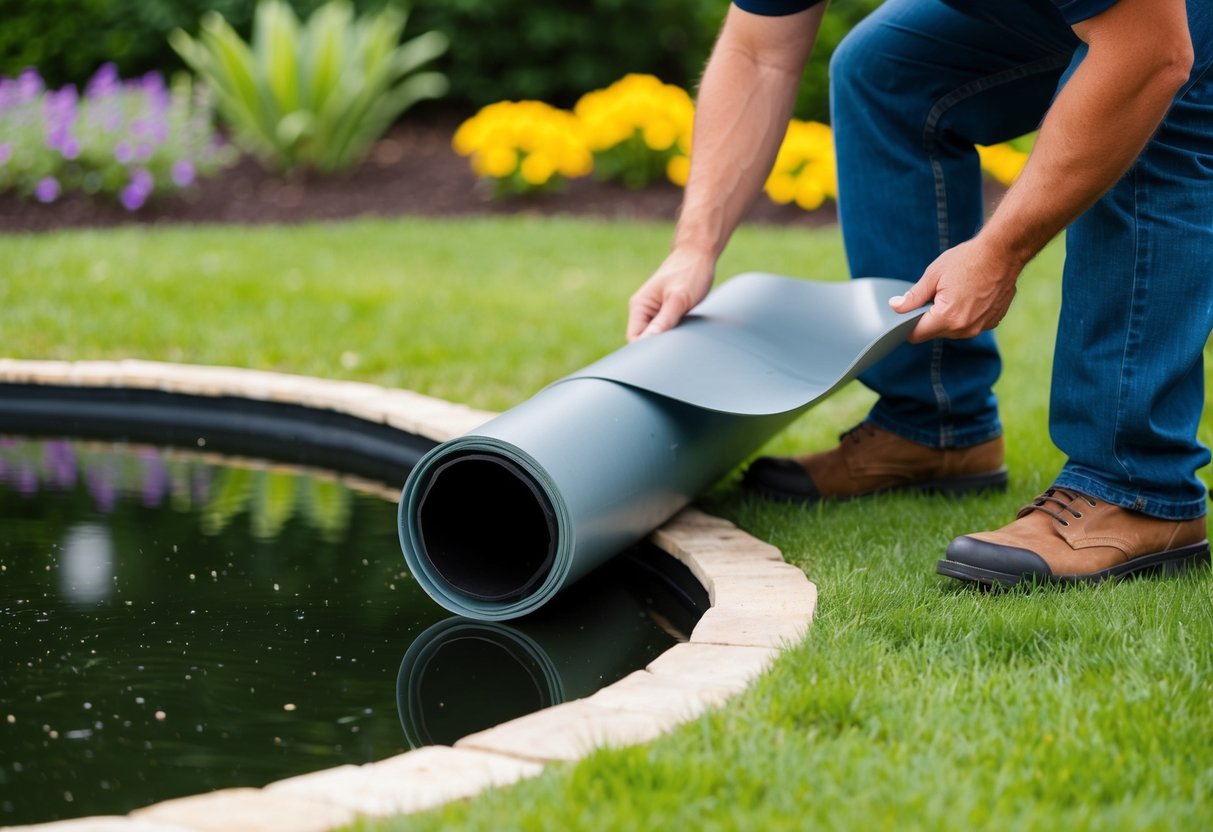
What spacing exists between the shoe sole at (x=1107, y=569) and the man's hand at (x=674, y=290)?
0.78 m

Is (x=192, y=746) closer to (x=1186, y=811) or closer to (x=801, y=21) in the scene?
(x=1186, y=811)

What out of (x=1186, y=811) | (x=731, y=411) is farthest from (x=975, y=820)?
(x=731, y=411)

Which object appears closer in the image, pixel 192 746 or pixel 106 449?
pixel 192 746

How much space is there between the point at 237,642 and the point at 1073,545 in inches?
57.1

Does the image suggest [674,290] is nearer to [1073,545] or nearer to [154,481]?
[1073,545]

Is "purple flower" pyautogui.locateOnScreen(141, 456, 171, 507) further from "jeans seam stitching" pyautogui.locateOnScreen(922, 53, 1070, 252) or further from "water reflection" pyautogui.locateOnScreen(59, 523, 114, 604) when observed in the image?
"jeans seam stitching" pyautogui.locateOnScreen(922, 53, 1070, 252)

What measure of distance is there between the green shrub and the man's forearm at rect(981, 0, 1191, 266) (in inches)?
233

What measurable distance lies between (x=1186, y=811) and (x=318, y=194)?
22.3 feet

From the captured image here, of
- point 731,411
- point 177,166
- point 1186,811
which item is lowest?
point 1186,811

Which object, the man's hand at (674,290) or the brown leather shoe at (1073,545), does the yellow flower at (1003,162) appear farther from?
the brown leather shoe at (1073,545)

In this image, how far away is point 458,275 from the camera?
569 centimetres

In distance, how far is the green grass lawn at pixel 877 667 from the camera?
5.20 ft

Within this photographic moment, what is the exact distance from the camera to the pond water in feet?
6.46

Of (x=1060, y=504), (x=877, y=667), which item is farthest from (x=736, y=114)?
(x=877, y=667)
